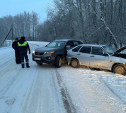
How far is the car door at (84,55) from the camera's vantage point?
8125mm

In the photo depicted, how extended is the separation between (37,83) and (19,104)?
1820 mm

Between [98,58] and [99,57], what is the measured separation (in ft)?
0.25

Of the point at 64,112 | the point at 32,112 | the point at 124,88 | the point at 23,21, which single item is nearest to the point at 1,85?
the point at 32,112

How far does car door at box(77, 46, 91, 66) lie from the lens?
8125 millimetres

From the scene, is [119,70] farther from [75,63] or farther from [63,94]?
[63,94]

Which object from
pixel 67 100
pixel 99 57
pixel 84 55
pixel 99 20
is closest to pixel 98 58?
pixel 99 57

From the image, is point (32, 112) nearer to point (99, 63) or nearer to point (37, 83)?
point (37, 83)

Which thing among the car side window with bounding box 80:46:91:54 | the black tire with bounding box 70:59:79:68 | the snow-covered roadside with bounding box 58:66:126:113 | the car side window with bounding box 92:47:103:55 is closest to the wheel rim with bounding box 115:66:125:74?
the snow-covered roadside with bounding box 58:66:126:113

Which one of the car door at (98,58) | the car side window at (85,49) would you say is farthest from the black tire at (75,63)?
the car door at (98,58)

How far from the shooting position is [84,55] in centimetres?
827

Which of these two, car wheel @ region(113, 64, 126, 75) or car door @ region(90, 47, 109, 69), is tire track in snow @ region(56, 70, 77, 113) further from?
car wheel @ region(113, 64, 126, 75)

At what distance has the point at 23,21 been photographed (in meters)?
94.2

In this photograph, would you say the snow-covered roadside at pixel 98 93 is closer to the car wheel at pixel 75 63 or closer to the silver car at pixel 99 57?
the silver car at pixel 99 57

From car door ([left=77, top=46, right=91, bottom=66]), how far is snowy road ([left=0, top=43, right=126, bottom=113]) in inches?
70.3
